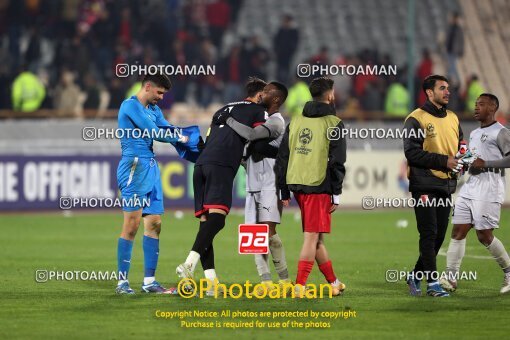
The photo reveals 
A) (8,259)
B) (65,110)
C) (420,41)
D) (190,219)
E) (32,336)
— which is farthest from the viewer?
(420,41)

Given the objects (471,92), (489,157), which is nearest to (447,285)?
(489,157)

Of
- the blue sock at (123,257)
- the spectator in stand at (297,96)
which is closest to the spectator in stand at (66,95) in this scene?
the spectator in stand at (297,96)

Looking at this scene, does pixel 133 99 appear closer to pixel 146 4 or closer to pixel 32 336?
pixel 32 336

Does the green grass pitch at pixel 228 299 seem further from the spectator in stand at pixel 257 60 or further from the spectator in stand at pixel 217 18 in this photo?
the spectator in stand at pixel 217 18

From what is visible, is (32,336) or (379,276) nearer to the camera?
(32,336)

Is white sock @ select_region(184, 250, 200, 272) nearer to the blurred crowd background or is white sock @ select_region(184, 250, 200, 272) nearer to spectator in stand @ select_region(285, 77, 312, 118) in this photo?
the blurred crowd background

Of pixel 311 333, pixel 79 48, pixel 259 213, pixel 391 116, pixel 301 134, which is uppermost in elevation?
pixel 79 48

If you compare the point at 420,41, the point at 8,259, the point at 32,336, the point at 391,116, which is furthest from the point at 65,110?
the point at 32,336

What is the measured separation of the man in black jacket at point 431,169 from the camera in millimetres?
12008

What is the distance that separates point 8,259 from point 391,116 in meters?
14.1

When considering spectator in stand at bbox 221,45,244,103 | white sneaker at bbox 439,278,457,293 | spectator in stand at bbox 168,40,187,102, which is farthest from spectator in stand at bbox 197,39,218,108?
white sneaker at bbox 439,278,457,293

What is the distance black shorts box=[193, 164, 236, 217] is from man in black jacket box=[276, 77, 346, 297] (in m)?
0.67

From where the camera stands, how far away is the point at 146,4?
3031cm

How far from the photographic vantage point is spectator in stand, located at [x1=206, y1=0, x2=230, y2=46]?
32.0 metres
